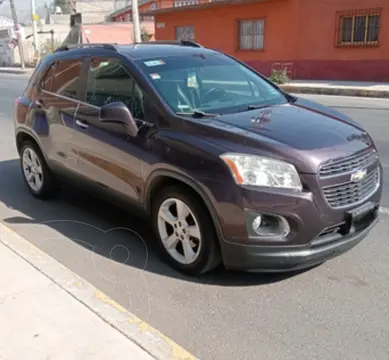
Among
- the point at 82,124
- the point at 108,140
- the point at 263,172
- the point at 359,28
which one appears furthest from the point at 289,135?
the point at 359,28

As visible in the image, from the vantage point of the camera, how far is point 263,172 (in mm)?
3463

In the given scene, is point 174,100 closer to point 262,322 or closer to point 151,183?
point 151,183

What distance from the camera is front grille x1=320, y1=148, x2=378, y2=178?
3482 mm

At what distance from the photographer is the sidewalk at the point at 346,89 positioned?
1595 cm

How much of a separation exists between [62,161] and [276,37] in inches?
723

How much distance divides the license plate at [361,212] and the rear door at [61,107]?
279 cm

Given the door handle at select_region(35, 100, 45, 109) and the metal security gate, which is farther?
the metal security gate

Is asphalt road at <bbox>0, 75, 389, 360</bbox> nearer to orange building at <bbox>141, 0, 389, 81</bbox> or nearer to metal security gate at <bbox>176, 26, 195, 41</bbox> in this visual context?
orange building at <bbox>141, 0, 389, 81</bbox>

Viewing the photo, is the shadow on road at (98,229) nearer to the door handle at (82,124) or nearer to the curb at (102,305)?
the curb at (102,305)

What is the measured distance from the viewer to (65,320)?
10.6 feet

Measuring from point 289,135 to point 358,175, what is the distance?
22.7 inches

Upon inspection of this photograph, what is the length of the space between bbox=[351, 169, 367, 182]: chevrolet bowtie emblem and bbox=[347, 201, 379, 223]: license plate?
206mm

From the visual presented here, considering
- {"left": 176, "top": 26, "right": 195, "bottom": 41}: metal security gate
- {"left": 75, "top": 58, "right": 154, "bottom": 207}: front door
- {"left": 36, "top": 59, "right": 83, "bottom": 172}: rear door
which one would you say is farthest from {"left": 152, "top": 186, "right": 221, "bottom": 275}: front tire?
{"left": 176, "top": 26, "right": 195, "bottom": 41}: metal security gate

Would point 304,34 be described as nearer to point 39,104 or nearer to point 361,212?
point 39,104
